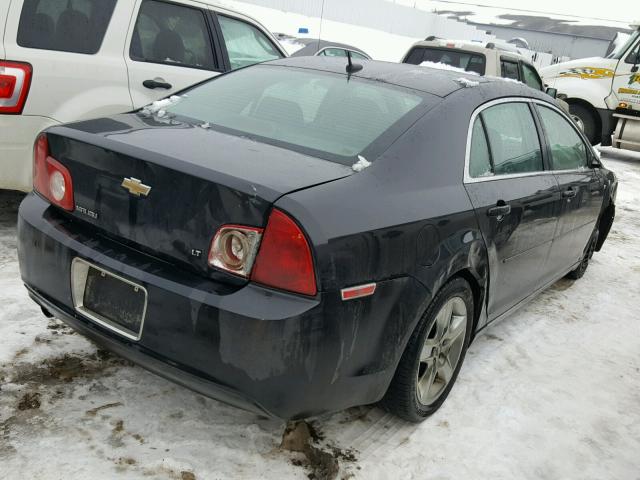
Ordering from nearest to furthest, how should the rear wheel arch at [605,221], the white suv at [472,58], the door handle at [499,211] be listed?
the door handle at [499,211], the rear wheel arch at [605,221], the white suv at [472,58]

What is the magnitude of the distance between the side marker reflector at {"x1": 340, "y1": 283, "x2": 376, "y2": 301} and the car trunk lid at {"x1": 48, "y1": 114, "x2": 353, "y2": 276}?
1.19 feet

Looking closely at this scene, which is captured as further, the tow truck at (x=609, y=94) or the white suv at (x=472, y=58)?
the tow truck at (x=609, y=94)

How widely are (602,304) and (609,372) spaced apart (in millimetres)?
1281

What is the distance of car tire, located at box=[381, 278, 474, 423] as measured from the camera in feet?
8.63

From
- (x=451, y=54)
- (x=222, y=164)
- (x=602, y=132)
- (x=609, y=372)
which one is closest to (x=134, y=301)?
(x=222, y=164)

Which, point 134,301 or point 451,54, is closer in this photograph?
point 134,301

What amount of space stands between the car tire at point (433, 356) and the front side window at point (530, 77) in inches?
323

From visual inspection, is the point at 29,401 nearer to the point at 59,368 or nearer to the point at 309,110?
the point at 59,368

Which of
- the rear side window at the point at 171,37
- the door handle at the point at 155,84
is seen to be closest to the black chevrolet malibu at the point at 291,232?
the door handle at the point at 155,84

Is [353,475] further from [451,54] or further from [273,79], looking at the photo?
[451,54]

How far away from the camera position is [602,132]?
1259 centimetres

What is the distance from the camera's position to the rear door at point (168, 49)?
4773mm

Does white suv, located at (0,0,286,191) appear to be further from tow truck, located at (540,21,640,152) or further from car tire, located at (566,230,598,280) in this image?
tow truck, located at (540,21,640,152)

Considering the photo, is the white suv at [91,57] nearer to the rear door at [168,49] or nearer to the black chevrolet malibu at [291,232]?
the rear door at [168,49]
